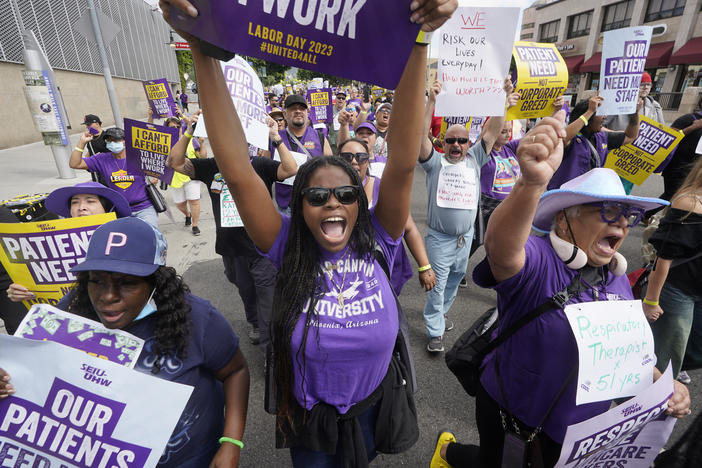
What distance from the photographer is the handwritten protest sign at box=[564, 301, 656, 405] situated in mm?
1399

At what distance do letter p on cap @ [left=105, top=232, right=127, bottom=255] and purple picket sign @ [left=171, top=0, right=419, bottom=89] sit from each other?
2.70 feet

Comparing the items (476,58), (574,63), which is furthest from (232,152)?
(574,63)

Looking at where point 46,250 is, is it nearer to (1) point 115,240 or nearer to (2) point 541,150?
(1) point 115,240

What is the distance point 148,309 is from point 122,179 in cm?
341

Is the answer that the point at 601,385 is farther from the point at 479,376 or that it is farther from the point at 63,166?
the point at 63,166

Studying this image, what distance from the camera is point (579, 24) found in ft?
100

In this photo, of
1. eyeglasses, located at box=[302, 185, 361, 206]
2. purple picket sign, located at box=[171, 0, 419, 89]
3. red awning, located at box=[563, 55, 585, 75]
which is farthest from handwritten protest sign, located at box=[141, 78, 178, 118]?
red awning, located at box=[563, 55, 585, 75]

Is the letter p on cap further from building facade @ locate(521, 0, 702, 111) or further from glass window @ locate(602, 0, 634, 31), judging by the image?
glass window @ locate(602, 0, 634, 31)

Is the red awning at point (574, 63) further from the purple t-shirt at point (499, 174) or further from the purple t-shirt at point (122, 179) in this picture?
the purple t-shirt at point (122, 179)

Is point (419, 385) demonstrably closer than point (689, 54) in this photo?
Yes

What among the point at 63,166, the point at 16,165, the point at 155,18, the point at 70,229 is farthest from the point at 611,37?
the point at 155,18

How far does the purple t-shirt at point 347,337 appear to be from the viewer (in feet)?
4.86

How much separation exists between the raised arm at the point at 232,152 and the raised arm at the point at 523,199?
93cm

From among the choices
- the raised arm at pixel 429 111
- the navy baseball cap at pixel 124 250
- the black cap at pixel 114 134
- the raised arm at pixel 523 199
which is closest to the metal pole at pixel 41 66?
the black cap at pixel 114 134
